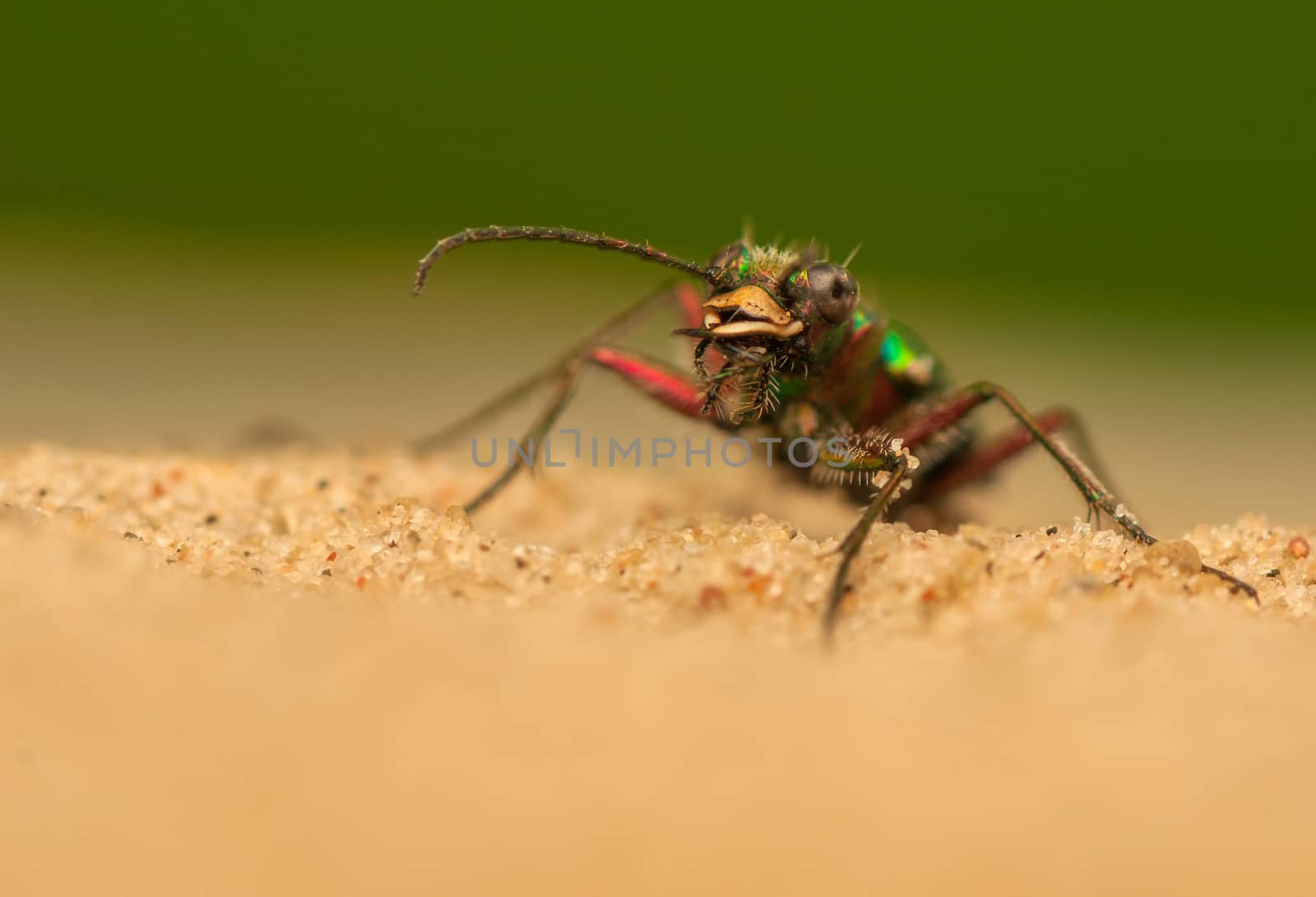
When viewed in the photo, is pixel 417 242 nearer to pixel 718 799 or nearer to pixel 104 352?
pixel 104 352

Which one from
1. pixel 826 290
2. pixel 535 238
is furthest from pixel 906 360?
pixel 535 238

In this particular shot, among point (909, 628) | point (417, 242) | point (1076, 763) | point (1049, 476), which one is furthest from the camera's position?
point (417, 242)

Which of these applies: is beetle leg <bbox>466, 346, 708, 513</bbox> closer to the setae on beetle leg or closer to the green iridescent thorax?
the setae on beetle leg

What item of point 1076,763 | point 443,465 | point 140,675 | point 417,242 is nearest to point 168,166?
point 417,242

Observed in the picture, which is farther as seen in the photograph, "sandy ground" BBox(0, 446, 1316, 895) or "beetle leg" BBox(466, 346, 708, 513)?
"beetle leg" BBox(466, 346, 708, 513)

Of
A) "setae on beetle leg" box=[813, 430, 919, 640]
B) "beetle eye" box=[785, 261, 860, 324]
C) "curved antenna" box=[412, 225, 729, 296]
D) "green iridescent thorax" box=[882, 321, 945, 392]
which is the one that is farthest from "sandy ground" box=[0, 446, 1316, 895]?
"green iridescent thorax" box=[882, 321, 945, 392]
